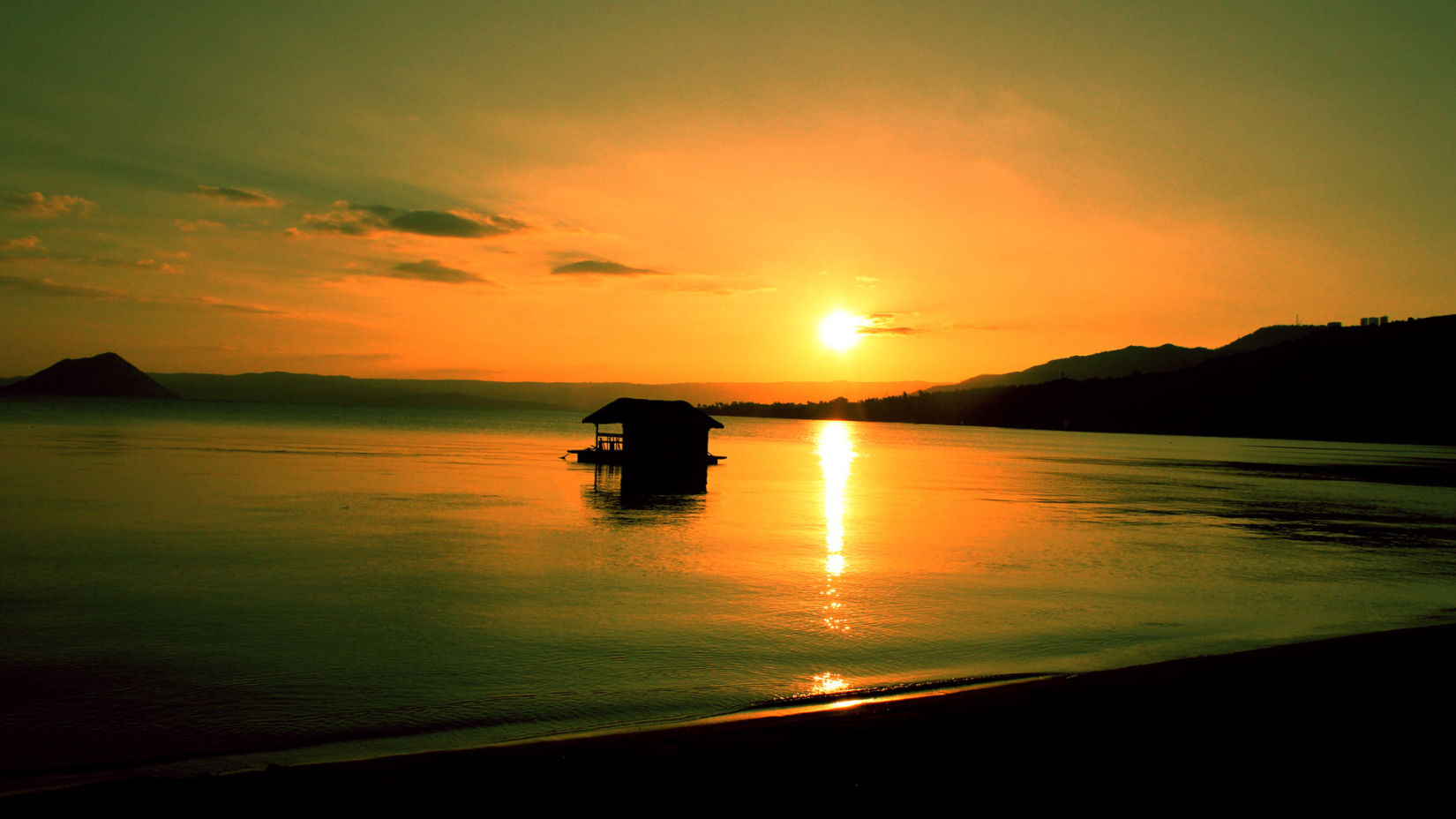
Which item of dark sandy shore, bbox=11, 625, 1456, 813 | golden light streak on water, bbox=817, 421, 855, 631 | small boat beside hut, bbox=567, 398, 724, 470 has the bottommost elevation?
golden light streak on water, bbox=817, 421, 855, 631

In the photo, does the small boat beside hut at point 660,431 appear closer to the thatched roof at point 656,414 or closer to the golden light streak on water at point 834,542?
the thatched roof at point 656,414

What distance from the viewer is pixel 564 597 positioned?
52.3 feet

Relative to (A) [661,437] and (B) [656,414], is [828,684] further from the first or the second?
(A) [661,437]

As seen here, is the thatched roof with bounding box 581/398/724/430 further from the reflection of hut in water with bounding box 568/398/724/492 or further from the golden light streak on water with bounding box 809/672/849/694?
the golden light streak on water with bounding box 809/672/849/694

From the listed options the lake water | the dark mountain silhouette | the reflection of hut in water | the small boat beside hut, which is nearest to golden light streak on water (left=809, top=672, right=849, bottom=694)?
the lake water

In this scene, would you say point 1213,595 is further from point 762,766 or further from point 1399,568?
point 762,766


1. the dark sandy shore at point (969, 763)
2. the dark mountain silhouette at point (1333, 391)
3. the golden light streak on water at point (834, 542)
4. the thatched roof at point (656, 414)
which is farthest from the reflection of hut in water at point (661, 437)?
the dark mountain silhouette at point (1333, 391)

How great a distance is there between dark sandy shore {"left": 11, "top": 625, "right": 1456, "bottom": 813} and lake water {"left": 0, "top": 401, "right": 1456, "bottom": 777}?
2.16 metres

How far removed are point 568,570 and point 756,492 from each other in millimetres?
22142

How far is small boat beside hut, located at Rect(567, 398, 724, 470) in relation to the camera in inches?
1832

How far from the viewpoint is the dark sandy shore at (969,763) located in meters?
5.57

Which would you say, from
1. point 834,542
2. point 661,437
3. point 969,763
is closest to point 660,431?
point 661,437

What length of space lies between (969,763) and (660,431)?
4116cm

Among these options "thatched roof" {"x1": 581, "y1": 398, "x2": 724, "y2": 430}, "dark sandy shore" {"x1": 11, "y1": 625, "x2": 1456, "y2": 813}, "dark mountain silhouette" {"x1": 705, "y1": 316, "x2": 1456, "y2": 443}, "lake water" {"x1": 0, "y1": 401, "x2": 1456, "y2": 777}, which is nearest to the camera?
"dark sandy shore" {"x1": 11, "y1": 625, "x2": 1456, "y2": 813}
